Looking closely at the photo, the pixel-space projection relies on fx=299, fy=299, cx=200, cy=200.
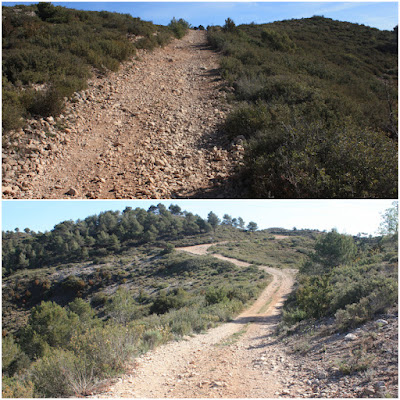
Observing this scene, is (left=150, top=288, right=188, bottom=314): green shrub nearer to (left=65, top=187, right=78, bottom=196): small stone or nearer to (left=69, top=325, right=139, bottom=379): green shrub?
(left=69, top=325, right=139, bottom=379): green shrub

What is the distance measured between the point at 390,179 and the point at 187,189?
4.43 m

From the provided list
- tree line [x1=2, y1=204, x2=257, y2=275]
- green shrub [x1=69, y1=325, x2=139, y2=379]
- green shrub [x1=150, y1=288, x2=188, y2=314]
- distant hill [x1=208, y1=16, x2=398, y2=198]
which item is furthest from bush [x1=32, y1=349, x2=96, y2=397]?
tree line [x1=2, y1=204, x2=257, y2=275]

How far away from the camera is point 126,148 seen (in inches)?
342

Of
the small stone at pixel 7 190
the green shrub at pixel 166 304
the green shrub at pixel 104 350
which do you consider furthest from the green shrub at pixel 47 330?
the small stone at pixel 7 190

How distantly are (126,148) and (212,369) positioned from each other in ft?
19.9

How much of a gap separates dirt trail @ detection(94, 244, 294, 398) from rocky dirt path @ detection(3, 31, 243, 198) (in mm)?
3646

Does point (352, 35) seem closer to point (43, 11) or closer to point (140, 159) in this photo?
point (43, 11)

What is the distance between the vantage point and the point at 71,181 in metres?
7.32

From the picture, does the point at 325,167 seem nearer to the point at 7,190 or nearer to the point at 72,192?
the point at 72,192

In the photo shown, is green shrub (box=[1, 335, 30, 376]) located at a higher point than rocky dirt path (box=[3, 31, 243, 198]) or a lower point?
lower

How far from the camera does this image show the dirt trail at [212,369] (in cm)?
470

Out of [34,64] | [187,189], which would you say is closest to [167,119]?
[187,189]

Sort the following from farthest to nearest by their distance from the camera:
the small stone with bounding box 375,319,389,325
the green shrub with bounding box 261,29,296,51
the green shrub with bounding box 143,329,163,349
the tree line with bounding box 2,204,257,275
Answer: the tree line with bounding box 2,204,257,275, the green shrub with bounding box 261,29,296,51, the green shrub with bounding box 143,329,163,349, the small stone with bounding box 375,319,389,325

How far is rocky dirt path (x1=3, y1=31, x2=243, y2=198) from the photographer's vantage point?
7.20 m
